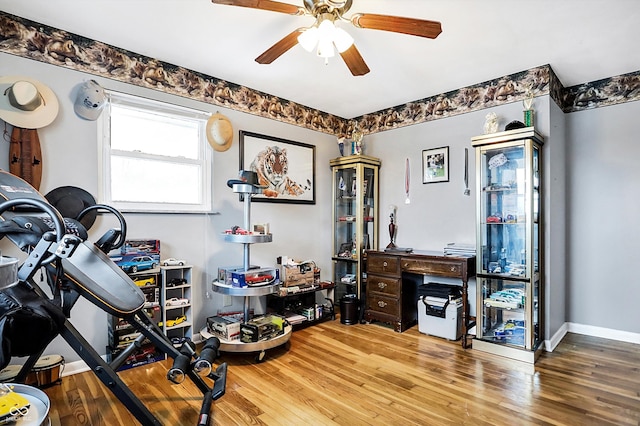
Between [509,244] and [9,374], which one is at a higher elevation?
[509,244]

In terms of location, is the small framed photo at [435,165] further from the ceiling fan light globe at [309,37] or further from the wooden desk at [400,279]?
the ceiling fan light globe at [309,37]

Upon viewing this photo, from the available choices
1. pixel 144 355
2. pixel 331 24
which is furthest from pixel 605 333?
pixel 144 355

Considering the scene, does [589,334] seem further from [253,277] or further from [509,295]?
[253,277]

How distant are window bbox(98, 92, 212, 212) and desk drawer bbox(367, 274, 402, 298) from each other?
2.02 m

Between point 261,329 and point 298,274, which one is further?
point 298,274

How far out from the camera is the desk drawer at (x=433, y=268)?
11.2ft

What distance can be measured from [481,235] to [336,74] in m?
2.15

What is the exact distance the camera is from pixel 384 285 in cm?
390

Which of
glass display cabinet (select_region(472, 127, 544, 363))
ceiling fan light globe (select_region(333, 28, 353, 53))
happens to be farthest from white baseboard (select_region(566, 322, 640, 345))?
ceiling fan light globe (select_region(333, 28, 353, 53))

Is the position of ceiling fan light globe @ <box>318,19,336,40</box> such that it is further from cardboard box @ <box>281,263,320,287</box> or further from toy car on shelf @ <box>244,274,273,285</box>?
cardboard box @ <box>281,263,320,287</box>

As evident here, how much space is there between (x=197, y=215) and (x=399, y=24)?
2488 millimetres

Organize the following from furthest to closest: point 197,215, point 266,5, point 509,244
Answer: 1. point 197,215
2. point 509,244
3. point 266,5

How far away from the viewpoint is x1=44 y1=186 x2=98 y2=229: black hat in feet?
8.59

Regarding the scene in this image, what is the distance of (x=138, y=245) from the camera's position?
2924 millimetres
